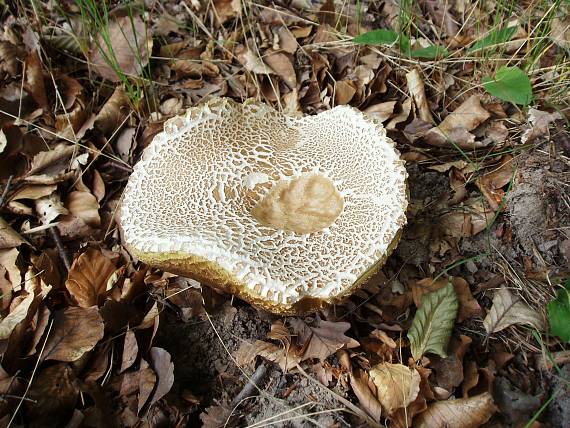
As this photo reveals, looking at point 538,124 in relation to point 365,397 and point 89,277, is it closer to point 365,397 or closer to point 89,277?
point 365,397

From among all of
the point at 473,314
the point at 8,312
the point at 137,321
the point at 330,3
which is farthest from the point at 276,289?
the point at 330,3

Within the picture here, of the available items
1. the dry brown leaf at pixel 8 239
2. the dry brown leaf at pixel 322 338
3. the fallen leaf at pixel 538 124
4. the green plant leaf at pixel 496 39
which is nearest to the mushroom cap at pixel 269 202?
the dry brown leaf at pixel 322 338

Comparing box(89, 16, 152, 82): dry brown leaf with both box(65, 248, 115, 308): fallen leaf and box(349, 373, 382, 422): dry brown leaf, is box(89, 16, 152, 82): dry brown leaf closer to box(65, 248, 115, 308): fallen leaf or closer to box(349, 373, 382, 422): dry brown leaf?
box(65, 248, 115, 308): fallen leaf

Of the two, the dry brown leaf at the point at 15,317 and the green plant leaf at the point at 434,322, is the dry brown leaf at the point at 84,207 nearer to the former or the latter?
the dry brown leaf at the point at 15,317

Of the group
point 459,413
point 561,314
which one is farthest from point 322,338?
point 561,314

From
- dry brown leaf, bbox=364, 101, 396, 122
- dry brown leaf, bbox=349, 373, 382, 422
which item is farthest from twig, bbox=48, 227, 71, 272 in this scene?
dry brown leaf, bbox=364, 101, 396, 122

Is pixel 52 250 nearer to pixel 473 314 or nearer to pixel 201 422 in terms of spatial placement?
pixel 201 422
